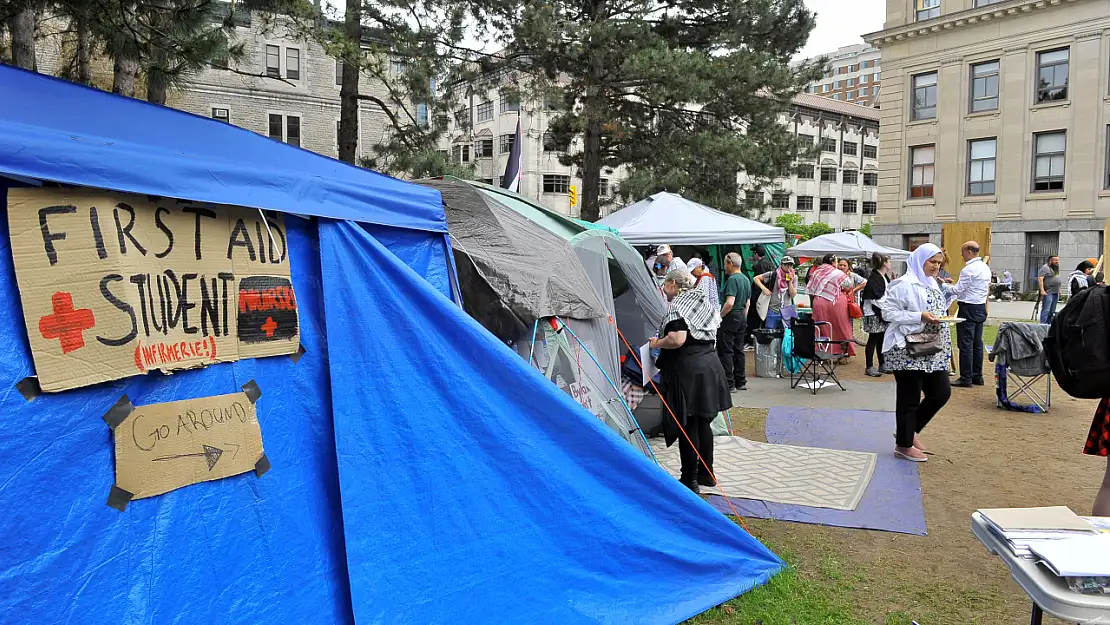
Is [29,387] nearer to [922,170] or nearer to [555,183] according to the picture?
[922,170]

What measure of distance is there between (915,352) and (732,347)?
3.73 metres

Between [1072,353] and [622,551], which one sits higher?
[1072,353]

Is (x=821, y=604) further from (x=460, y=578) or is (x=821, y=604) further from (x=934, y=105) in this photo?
(x=934, y=105)

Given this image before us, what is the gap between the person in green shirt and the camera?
929cm

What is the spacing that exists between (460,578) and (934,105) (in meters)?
33.7

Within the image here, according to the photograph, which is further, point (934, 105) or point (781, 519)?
point (934, 105)

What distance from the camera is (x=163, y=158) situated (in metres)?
2.55

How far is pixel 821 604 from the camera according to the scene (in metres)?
3.86

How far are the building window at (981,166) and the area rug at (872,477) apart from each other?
26640 mm

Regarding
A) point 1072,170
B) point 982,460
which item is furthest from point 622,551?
point 1072,170

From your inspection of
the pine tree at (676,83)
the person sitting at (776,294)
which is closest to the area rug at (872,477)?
the person sitting at (776,294)

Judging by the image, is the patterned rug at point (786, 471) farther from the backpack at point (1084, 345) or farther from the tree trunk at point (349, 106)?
the tree trunk at point (349, 106)

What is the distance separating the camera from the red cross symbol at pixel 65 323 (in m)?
2.29

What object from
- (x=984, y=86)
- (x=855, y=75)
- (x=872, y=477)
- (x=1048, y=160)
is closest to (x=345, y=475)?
(x=872, y=477)
